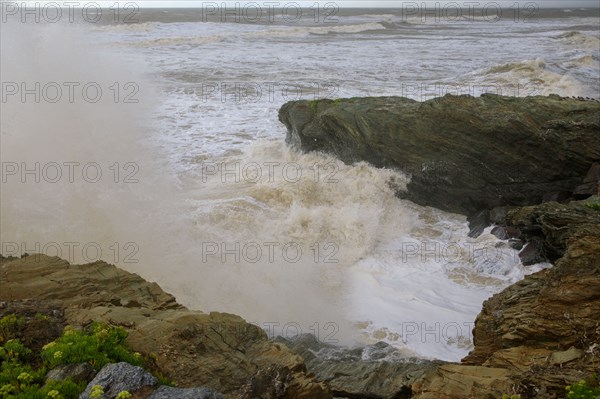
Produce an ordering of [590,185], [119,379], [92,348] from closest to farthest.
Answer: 1. [119,379]
2. [92,348]
3. [590,185]

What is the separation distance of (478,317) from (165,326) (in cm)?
443

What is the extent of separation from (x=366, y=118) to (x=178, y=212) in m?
5.89

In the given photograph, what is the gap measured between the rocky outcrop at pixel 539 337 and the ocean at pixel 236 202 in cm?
190

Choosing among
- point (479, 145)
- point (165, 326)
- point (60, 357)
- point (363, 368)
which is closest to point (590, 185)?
point (479, 145)

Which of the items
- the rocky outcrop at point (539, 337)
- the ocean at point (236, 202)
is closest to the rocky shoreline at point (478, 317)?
the rocky outcrop at point (539, 337)

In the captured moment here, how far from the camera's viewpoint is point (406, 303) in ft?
34.3

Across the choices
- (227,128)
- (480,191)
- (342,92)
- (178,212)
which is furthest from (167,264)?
(342,92)

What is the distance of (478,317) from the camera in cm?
760

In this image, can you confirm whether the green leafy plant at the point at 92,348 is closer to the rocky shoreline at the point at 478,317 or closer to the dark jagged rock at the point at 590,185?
the rocky shoreline at the point at 478,317

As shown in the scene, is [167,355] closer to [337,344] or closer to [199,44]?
[337,344]

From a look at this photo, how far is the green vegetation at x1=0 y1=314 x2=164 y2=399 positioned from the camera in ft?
17.2

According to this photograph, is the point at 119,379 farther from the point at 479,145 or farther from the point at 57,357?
the point at 479,145

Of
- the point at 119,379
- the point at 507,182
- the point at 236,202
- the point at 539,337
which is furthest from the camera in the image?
the point at 236,202

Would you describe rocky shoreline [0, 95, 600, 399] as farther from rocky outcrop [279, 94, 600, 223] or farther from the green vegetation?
the green vegetation
